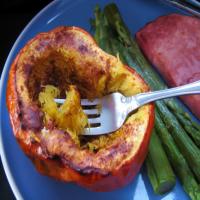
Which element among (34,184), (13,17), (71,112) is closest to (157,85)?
(71,112)

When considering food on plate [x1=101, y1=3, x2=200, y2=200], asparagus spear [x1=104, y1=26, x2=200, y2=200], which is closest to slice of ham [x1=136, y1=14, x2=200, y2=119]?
food on plate [x1=101, y1=3, x2=200, y2=200]

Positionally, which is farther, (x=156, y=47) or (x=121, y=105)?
(x=156, y=47)

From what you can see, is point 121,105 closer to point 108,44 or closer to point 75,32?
point 75,32

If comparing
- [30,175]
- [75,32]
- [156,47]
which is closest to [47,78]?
[75,32]

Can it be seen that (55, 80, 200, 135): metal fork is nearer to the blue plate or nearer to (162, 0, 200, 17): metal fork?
the blue plate

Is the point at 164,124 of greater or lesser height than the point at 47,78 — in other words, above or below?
below

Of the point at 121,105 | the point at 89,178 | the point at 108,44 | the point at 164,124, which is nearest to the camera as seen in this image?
the point at 89,178

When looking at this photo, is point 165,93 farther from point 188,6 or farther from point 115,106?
point 188,6
